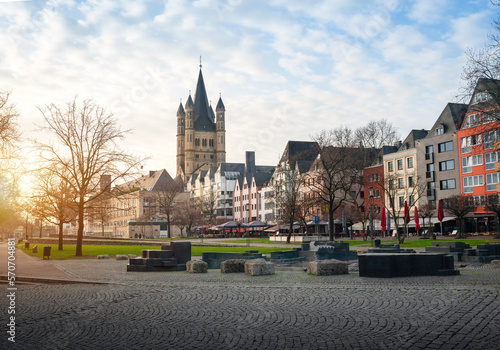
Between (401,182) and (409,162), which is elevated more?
(409,162)

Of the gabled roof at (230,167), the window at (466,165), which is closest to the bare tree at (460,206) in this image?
the window at (466,165)

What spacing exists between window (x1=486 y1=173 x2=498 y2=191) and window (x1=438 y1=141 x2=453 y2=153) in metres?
7.77

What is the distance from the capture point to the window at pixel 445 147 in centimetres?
6982

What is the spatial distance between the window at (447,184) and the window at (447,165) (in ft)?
5.60

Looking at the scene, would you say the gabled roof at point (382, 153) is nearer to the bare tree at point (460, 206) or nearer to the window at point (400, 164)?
the window at point (400, 164)

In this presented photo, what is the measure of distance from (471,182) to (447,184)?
4.66 meters

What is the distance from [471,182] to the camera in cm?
6575

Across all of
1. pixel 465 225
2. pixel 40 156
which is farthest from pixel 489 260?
pixel 465 225

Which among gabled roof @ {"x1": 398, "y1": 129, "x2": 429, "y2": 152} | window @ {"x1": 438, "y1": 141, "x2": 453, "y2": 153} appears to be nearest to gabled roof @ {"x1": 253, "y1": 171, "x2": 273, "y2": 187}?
gabled roof @ {"x1": 398, "y1": 129, "x2": 429, "y2": 152}

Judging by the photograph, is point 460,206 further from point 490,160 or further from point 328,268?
point 328,268

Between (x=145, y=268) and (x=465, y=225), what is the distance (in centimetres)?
5425

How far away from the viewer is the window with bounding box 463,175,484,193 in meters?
64.4

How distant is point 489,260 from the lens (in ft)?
73.8

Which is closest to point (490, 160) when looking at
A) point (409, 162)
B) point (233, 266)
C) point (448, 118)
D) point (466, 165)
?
point (466, 165)
